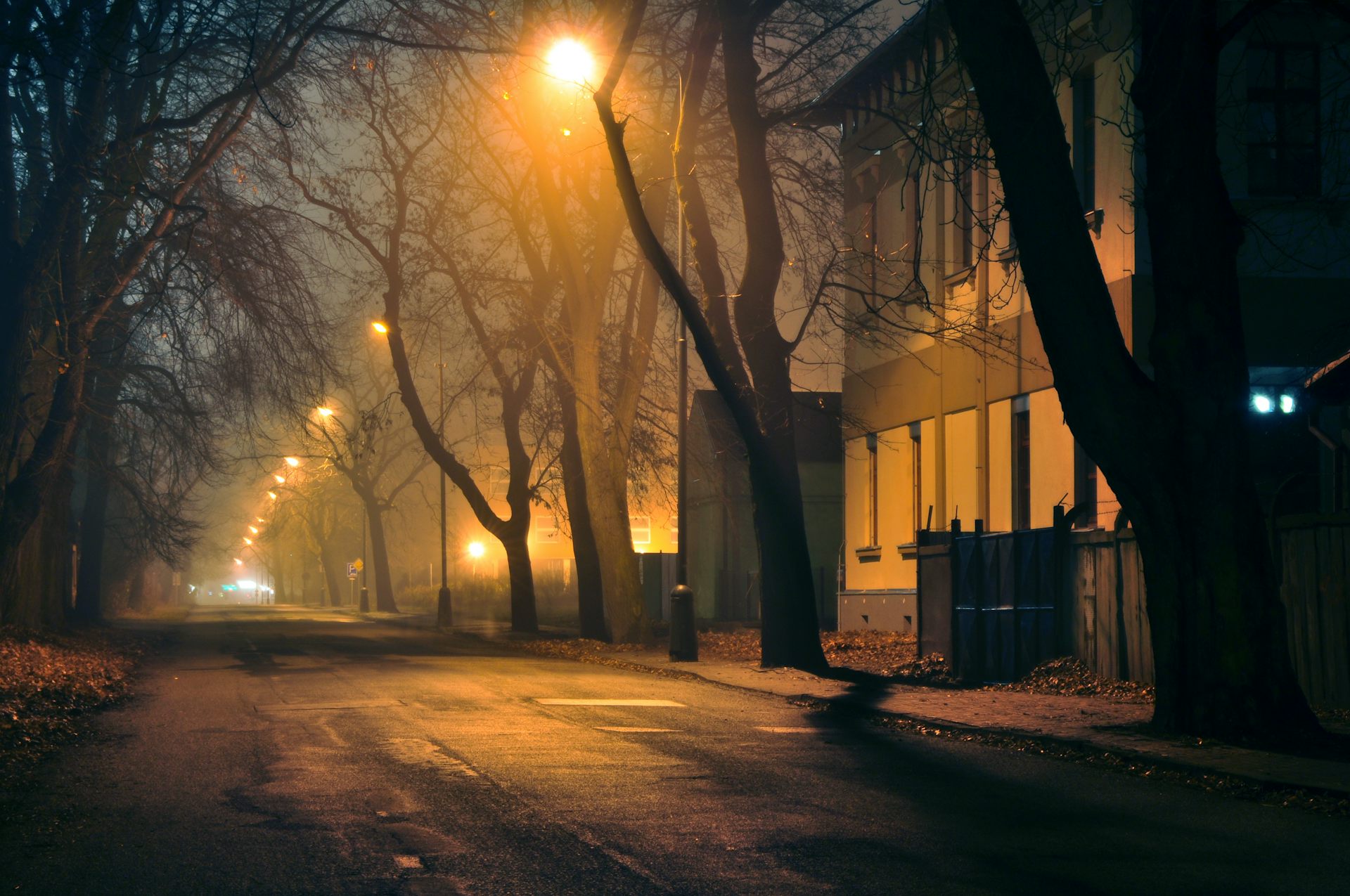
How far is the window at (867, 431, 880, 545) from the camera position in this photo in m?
30.8

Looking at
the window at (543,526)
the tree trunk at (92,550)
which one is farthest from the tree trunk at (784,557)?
the window at (543,526)

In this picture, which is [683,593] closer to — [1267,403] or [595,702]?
[595,702]

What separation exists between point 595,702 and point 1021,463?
36.6 feet

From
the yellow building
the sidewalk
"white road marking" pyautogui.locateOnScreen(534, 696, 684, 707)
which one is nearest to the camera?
the sidewalk

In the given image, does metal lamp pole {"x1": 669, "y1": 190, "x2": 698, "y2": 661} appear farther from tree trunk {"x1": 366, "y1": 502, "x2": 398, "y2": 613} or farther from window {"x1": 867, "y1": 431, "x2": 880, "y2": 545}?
tree trunk {"x1": 366, "y1": 502, "x2": 398, "y2": 613}

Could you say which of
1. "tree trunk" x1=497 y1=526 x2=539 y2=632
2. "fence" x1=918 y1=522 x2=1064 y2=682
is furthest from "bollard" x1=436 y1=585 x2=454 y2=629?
"fence" x1=918 y1=522 x2=1064 y2=682

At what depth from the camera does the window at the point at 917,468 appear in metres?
28.3

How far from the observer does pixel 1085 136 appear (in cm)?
2189

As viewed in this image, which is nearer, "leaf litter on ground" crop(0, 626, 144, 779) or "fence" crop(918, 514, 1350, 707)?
"leaf litter on ground" crop(0, 626, 144, 779)

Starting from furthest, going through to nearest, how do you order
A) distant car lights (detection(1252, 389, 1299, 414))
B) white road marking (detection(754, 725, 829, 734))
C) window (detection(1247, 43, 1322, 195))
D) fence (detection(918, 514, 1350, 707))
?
1. window (detection(1247, 43, 1322, 195))
2. distant car lights (detection(1252, 389, 1299, 414))
3. fence (detection(918, 514, 1350, 707))
4. white road marking (detection(754, 725, 829, 734))

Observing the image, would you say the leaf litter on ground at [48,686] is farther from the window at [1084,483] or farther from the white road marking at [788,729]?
the window at [1084,483]

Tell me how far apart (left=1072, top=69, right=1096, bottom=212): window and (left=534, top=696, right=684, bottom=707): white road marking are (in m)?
10.8

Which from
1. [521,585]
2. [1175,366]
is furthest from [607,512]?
[1175,366]

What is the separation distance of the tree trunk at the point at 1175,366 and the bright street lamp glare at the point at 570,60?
8.27 metres
